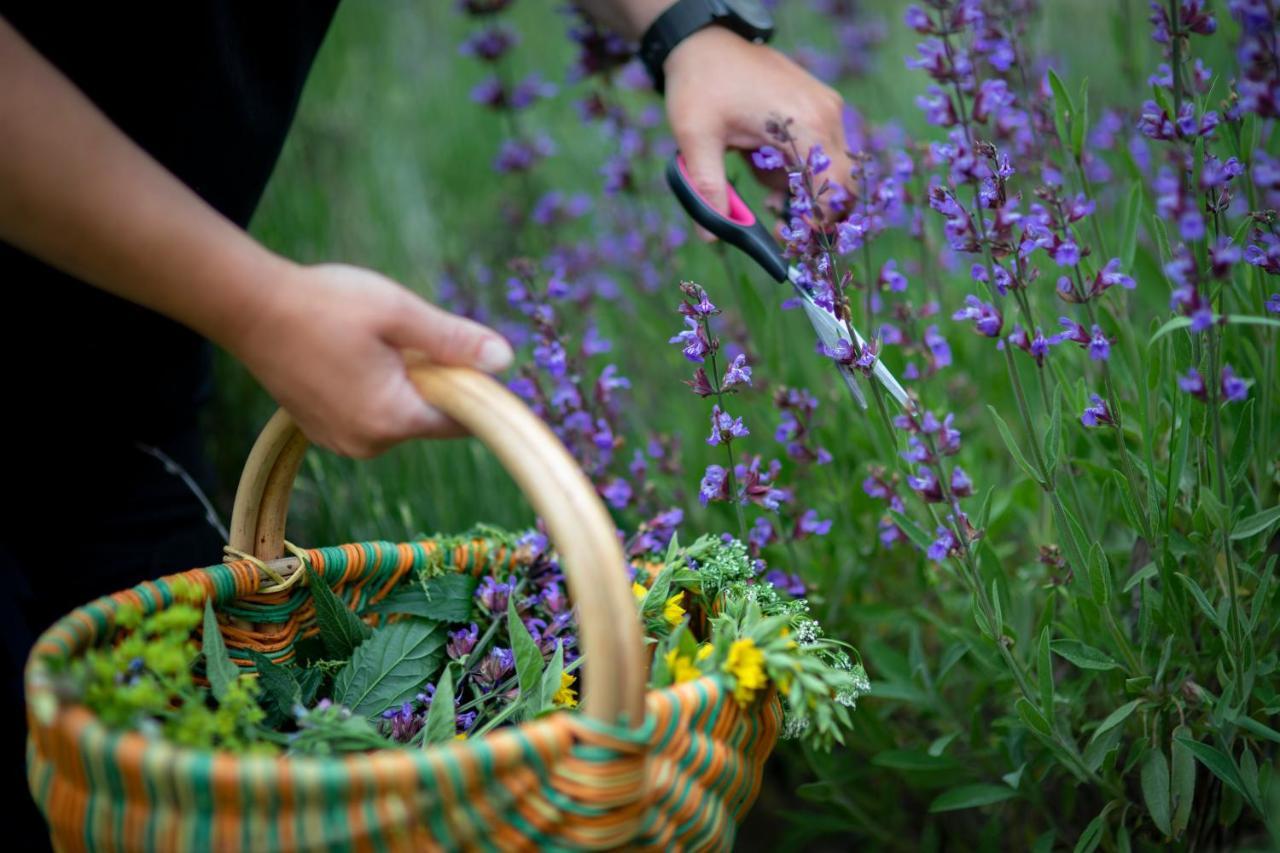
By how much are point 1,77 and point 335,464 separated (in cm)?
106

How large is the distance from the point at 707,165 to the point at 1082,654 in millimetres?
679

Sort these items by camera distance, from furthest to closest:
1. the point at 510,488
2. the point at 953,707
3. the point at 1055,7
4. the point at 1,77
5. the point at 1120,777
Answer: the point at 1055,7, the point at 510,488, the point at 953,707, the point at 1120,777, the point at 1,77

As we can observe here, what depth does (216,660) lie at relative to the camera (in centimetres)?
89

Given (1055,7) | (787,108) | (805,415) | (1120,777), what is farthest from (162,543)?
(1055,7)

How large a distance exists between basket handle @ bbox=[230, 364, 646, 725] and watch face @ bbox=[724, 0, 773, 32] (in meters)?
0.71

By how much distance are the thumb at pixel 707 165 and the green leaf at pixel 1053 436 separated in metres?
0.44

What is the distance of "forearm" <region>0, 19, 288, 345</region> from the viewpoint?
71 cm

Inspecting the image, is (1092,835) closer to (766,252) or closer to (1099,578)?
(1099,578)

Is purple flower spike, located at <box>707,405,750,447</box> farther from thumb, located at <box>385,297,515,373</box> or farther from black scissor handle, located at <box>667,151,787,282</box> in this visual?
thumb, located at <box>385,297,515,373</box>

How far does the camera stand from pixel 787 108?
123 cm

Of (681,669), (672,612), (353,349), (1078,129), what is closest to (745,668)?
(681,669)

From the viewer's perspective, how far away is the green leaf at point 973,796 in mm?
1095

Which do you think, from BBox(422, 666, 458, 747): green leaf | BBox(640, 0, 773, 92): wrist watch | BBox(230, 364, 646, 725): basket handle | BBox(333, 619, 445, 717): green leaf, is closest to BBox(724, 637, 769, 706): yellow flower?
BBox(230, 364, 646, 725): basket handle

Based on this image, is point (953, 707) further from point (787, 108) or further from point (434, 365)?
point (434, 365)
